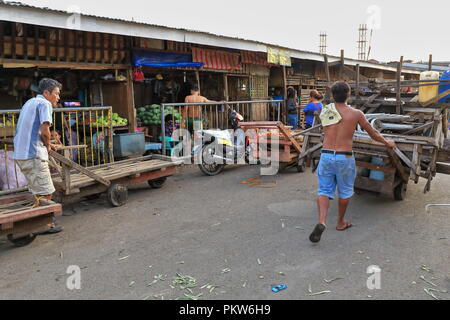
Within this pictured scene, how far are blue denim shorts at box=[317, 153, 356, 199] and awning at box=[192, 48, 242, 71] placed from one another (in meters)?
7.20

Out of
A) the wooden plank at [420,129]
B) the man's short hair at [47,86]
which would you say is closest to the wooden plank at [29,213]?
the man's short hair at [47,86]

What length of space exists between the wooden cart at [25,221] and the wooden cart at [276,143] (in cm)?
509

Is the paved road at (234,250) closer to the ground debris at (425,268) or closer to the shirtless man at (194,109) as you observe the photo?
the ground debris at (425,268)

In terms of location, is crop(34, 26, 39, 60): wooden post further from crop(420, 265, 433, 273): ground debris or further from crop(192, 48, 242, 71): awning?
crop(420, 265, 433, 273): ground debris

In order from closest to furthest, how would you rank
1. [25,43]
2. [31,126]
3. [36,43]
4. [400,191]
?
[31,126] < [400,191] < [25,43] < [36,43]

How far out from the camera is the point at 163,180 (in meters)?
7.75

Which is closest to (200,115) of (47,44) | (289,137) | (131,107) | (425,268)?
(131,107)

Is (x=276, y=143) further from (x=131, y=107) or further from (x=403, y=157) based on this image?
(x=131, y=107)

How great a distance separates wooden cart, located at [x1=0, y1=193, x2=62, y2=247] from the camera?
4.38 m

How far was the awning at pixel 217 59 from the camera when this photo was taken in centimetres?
1118

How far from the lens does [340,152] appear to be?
15.4 ft

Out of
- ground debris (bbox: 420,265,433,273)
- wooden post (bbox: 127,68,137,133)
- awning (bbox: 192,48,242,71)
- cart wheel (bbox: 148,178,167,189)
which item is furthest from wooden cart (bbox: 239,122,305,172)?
ground debris (bbox: 420,265,433,273)

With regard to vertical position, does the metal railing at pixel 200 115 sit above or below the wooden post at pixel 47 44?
below

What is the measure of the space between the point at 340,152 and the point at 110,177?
3.74 metres
